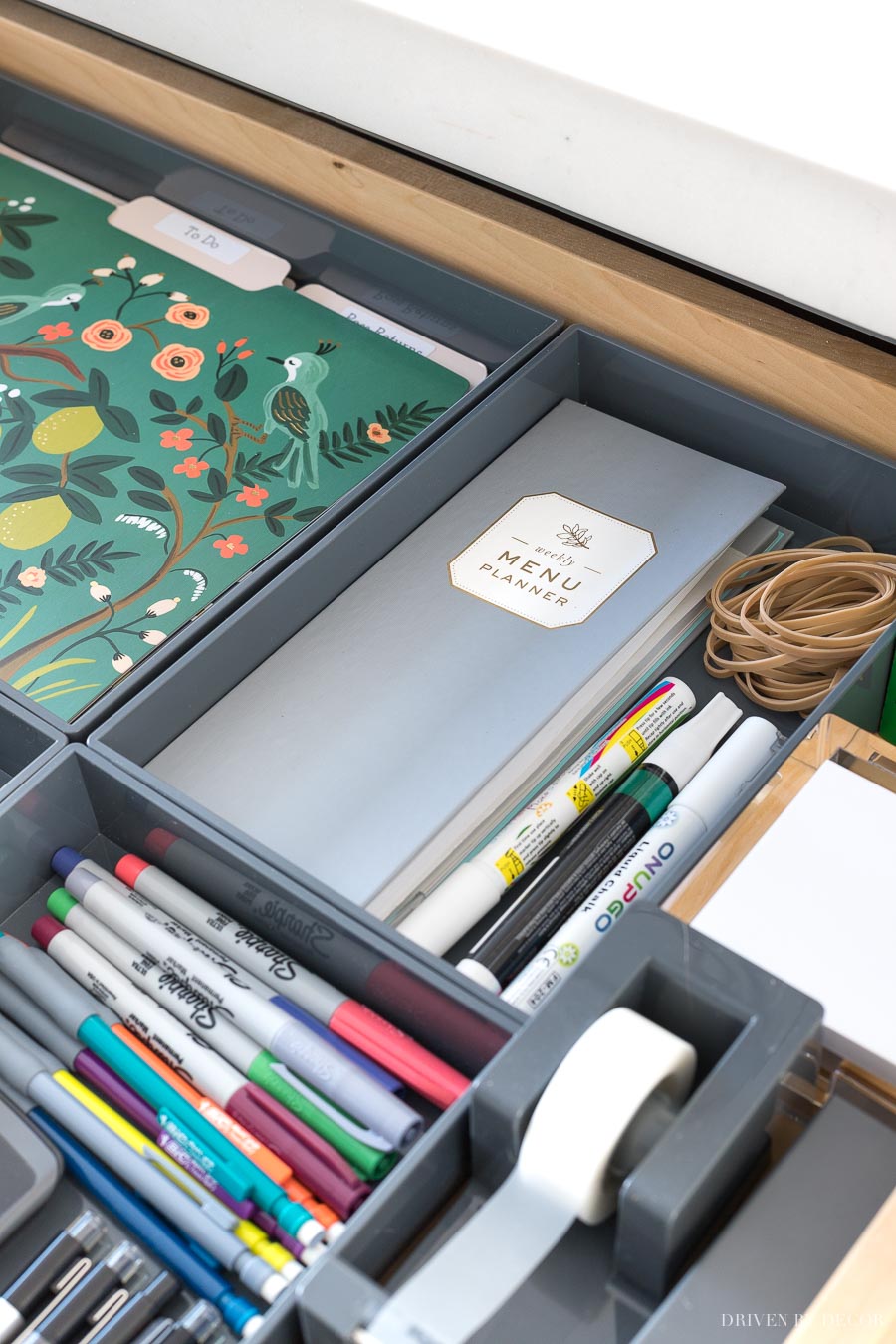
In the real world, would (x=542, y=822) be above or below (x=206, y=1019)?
above

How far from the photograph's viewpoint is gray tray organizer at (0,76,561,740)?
882mm

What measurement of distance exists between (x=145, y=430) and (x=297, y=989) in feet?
1.47

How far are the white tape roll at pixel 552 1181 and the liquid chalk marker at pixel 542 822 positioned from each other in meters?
0.18

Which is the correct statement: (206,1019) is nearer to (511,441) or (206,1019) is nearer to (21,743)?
(21,743)

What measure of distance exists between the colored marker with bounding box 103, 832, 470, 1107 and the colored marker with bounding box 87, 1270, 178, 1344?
14 centimetres

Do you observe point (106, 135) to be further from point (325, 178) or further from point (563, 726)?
point (563, 726)

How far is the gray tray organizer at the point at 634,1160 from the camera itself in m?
0.54

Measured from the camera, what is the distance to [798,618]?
2.79ft

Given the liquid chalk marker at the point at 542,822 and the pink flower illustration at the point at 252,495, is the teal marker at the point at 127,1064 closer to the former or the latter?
the liquid chalk marker at the point at 542,822

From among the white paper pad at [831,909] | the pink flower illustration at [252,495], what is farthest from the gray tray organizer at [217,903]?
the pink flower illustration at [252,495]

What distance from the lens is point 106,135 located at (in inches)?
47.7

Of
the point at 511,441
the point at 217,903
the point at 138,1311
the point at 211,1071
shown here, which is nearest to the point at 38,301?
the point at 511,441

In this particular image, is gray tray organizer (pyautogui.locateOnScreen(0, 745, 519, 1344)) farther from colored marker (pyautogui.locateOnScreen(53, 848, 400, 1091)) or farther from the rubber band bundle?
the rubber band bundle

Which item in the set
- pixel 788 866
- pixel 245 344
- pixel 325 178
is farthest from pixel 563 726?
pixel 325 178
